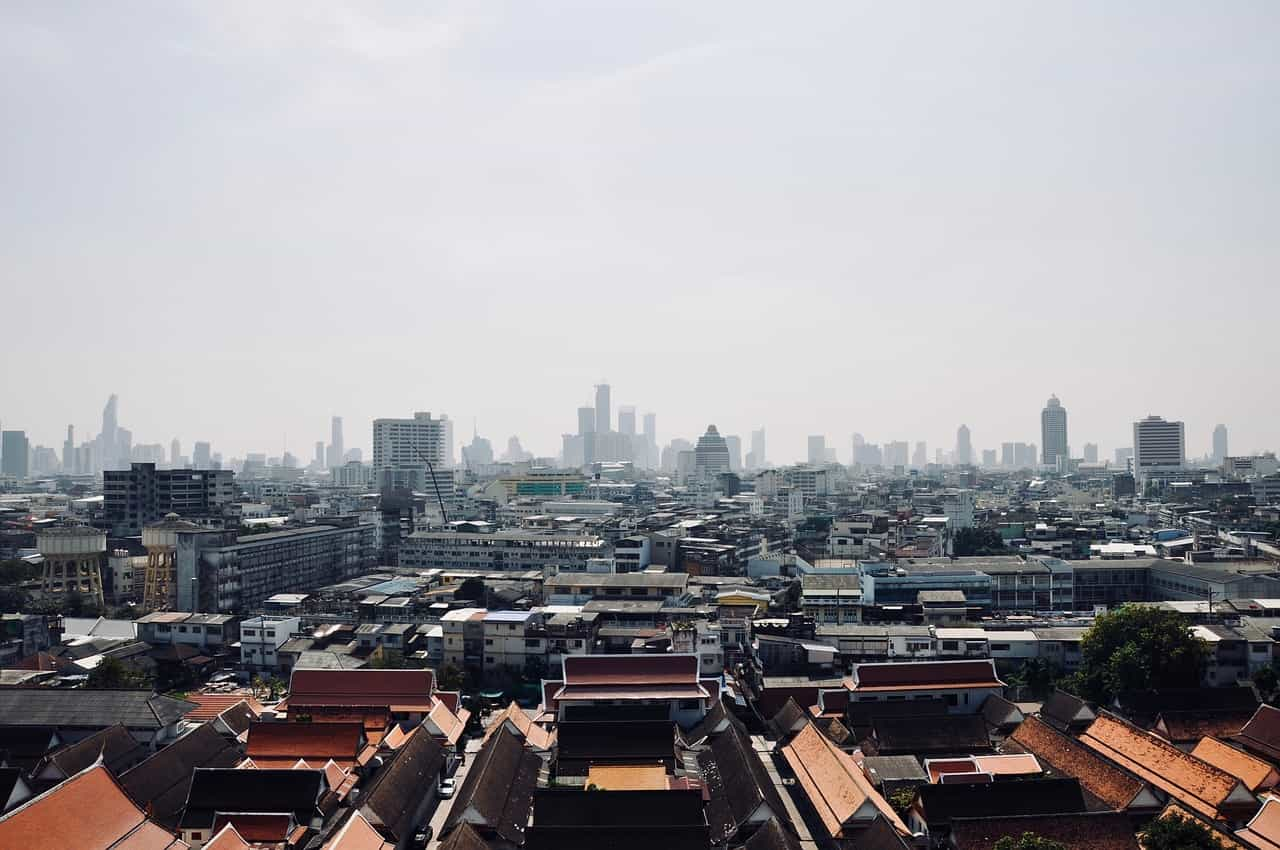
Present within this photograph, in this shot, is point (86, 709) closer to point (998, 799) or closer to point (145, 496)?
point (998, 799)

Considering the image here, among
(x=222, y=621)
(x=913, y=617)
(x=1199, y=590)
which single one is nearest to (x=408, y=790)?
(x=222, y=621)

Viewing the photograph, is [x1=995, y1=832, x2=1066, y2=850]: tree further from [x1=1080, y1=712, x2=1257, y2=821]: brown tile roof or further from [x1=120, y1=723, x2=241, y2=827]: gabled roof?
[x1=120, y1=723, x2=241, y2=827]: gabled roof

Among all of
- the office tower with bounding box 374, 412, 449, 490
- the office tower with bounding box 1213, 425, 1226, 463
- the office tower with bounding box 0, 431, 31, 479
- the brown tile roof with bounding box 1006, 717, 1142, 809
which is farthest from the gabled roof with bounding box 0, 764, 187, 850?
the office tower with bounding box 1213, 425, 1226, 463

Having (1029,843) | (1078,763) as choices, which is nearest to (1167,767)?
(1078,763)

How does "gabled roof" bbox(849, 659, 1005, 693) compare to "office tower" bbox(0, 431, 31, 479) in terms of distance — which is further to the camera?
"office tower" bbox(0, 431, 31, 479)

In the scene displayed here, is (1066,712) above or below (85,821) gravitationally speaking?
below
